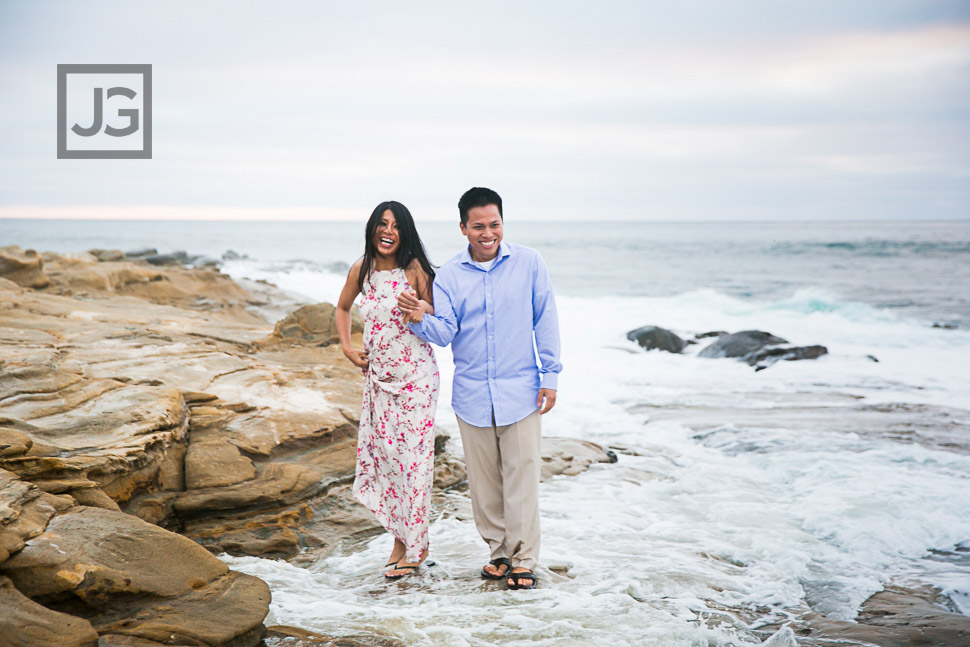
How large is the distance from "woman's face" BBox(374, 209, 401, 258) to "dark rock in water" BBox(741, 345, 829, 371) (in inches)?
416

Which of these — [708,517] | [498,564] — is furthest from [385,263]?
[708,517]

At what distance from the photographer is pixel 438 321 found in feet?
14.1

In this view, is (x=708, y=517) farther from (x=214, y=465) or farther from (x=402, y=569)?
(x=214, y=465)

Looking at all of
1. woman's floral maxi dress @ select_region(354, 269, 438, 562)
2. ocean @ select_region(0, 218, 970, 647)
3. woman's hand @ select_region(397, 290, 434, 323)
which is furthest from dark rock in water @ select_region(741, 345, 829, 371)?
woman's hand @ select_region(397, 290, 434, 323)

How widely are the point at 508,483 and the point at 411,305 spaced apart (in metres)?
1.19

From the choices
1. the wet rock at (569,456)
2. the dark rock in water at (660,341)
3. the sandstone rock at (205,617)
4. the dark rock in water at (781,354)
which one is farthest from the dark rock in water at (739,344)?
the sandstone rock at (205,617)

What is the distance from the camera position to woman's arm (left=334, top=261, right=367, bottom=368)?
465 centimetres

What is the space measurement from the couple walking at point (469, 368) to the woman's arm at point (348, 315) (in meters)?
0.01

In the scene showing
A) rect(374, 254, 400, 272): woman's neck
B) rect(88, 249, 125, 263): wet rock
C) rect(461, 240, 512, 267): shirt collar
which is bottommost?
rect(88, 249, 125, 263): wet rock

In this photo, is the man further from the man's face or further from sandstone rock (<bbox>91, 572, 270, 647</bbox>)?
sandstone rock (<bbox>91, 572, 270, 647</bbox>)

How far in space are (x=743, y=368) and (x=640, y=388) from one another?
2.76m

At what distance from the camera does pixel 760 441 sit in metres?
8.24

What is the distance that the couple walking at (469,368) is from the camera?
436 centimetres

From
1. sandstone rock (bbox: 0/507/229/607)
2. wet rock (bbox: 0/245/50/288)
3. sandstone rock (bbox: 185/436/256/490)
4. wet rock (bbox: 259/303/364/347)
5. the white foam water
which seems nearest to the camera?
sandstone rock (bbox: 0/507/229/607)
